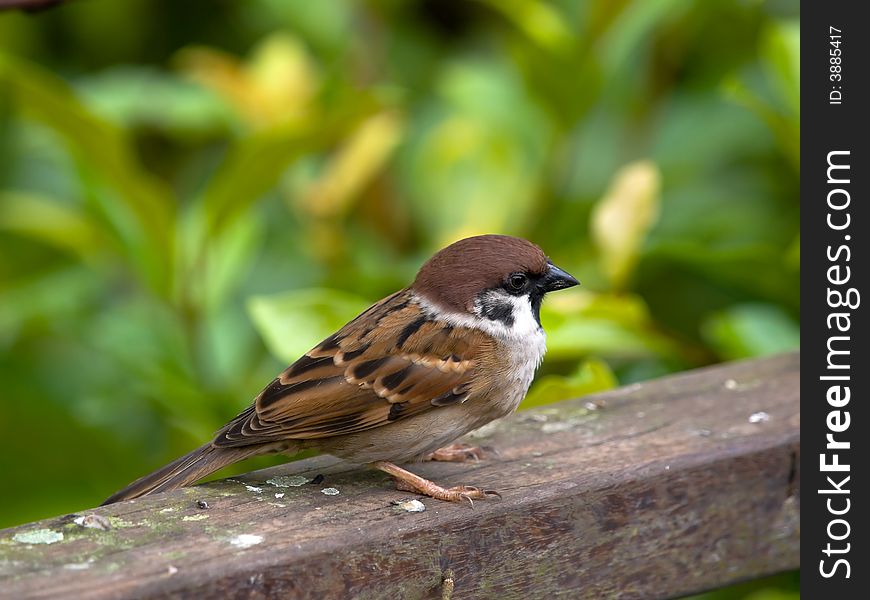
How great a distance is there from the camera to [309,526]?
2.10 m

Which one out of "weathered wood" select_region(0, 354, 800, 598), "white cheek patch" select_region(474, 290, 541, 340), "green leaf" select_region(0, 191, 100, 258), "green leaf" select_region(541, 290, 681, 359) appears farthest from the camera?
"green leaf" select_region(0, 191, 100, 258)

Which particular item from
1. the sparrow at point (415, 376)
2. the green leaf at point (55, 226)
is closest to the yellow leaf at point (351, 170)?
the green leaf at point (55, 226)

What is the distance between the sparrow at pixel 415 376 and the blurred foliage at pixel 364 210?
10.0 inches

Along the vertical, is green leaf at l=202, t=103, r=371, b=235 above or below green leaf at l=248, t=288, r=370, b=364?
above

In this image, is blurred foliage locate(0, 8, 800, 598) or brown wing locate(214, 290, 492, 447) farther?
blurred foliage locate(0, 8, 800, 598)

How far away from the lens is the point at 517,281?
2.73 meters

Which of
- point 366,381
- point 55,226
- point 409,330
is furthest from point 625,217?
point 55,226

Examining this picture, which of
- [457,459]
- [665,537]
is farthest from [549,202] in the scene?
[665,537]

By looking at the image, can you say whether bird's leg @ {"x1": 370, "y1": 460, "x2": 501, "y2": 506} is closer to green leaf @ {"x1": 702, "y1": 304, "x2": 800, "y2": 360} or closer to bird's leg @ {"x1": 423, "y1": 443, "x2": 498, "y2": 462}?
bird's leg @ {"x1": 423, "y1": 443, "x2": 498, "y2": 462}

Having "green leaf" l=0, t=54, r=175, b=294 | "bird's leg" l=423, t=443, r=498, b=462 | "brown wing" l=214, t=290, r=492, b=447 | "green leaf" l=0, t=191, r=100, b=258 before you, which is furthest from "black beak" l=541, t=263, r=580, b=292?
"green leaf" l=0, t=191, r=100, b=258

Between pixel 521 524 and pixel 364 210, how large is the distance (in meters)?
1.91

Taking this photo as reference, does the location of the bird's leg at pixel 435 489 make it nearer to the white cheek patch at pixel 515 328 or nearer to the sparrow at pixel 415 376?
the sparrow at pixel 415 376

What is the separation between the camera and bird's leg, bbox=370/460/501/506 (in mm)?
2270

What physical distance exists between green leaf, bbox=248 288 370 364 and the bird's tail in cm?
38
